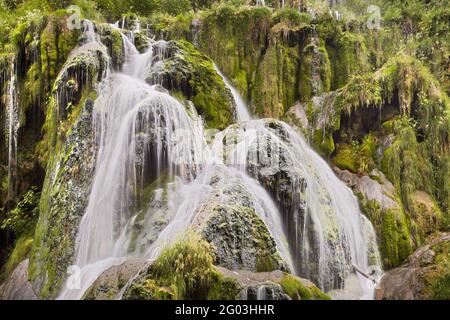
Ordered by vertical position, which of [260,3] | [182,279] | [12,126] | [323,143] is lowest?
[182,279]

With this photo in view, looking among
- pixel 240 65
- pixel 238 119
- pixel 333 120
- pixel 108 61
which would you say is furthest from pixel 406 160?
pixel 108 61

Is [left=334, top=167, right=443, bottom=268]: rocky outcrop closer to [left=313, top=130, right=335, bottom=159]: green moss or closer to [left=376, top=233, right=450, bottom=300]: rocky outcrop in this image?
[left=376, top=233, right=450, bottom=300]: rocky outcrop

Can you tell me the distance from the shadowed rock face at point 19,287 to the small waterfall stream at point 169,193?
5.02 ft

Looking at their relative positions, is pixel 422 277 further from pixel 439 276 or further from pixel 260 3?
pixel 260 3

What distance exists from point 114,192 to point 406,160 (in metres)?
9.03

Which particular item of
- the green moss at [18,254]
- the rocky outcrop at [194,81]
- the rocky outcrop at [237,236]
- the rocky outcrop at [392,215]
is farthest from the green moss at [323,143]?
the green moss at [18,254]

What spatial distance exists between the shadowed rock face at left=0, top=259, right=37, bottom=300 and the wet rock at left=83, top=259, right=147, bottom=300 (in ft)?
9.65

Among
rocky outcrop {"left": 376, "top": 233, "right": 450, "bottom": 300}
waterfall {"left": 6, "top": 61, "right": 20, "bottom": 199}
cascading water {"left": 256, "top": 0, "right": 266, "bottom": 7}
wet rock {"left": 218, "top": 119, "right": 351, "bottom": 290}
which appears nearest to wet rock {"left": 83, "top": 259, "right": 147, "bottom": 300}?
wet rock {"left": 218, "top": 119, "right": 351, "bottom": 290}

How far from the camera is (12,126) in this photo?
13438 mm

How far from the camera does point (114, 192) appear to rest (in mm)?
10000

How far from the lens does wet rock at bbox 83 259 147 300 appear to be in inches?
291

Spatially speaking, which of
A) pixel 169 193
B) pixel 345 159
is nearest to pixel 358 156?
pixel 345 159

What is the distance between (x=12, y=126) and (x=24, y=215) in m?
2.85
